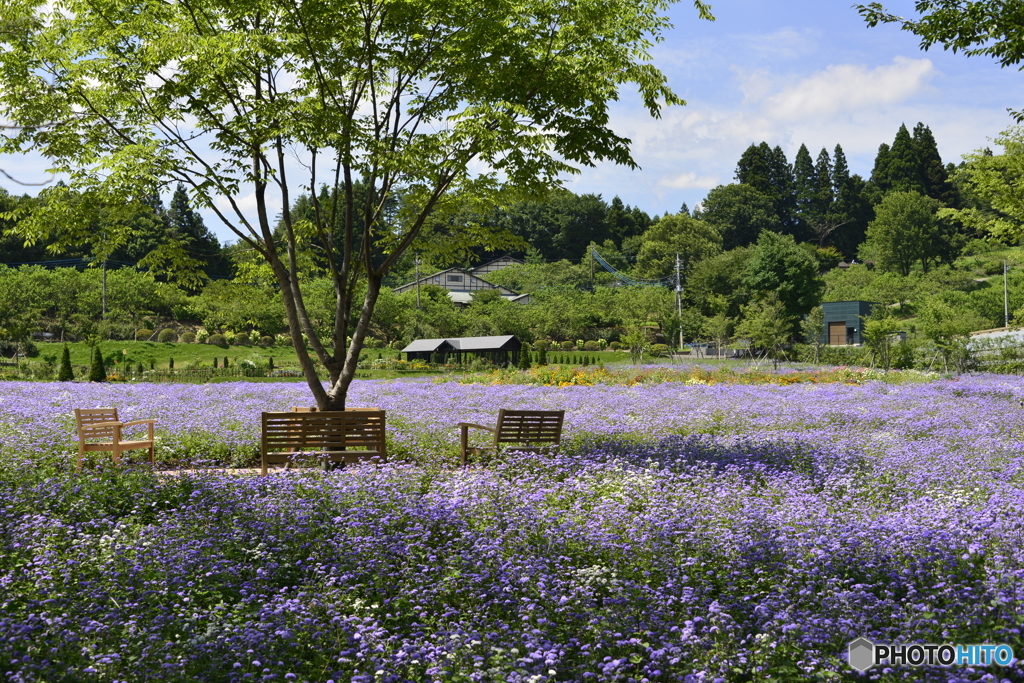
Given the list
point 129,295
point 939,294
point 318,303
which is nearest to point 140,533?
point 318,303

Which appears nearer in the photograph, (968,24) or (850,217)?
(968,24)

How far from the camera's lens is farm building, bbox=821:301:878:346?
7119cm

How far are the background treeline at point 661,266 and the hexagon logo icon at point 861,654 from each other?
9442mm

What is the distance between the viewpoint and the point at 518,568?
5219mm

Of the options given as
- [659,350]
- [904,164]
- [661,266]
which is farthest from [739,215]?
[659,350]

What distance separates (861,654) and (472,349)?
4224cm

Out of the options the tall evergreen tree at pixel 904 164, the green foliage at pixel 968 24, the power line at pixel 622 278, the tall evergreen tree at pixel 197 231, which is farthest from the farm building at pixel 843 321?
the green foliage at pixel 968 24

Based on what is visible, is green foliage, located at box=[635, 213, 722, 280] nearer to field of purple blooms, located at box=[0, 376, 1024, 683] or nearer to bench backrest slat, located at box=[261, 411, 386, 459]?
bench backrest slat, located at box=[261, 411, 386, 459]

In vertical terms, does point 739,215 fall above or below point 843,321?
above

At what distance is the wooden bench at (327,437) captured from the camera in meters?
9.90

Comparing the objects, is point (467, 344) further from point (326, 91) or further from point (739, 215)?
point (739, 215)

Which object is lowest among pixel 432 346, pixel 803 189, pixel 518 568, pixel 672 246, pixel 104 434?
pixel 518 568

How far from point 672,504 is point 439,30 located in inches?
320

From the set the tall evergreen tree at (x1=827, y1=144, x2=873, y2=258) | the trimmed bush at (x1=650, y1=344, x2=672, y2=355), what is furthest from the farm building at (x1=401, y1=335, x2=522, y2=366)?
the tall evergreen tree at (x1=827, y1=144, x2=873, y2=258)
